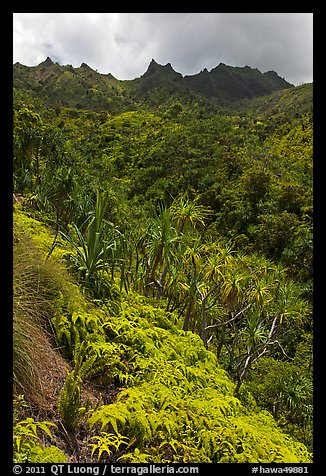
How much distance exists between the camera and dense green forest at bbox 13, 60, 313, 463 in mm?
2412

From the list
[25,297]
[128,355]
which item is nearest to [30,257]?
[25,297]

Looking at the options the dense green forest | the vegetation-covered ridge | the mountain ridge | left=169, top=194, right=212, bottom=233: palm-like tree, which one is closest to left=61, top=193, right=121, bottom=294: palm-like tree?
the dense green forest

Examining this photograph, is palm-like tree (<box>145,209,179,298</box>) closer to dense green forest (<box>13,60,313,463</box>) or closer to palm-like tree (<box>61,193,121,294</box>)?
dense green forest (<box>13,60,313,463</box>)

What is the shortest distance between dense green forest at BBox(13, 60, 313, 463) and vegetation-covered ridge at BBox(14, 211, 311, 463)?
1 cm

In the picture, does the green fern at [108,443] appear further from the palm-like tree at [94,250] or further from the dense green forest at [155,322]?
the palm-like tree at [94,250]

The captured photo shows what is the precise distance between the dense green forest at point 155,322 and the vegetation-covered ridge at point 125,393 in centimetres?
1

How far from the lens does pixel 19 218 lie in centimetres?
509

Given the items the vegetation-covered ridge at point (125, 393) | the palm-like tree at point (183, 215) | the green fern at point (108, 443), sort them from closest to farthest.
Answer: the green fern at point (108, 443), the vegetation-covered ridge at point (125, 393), the palm-like tree at point (183, 215)

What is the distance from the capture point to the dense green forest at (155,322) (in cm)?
241

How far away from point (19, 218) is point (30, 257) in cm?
192

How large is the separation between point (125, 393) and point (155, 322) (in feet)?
5.09

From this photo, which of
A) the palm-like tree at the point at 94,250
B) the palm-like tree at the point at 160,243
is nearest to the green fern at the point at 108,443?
the palm-like tree at the point at 94,250

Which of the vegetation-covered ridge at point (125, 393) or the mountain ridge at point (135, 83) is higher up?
the mountain ridge at point (135, 83)

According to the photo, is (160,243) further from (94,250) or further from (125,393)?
(125,393)
